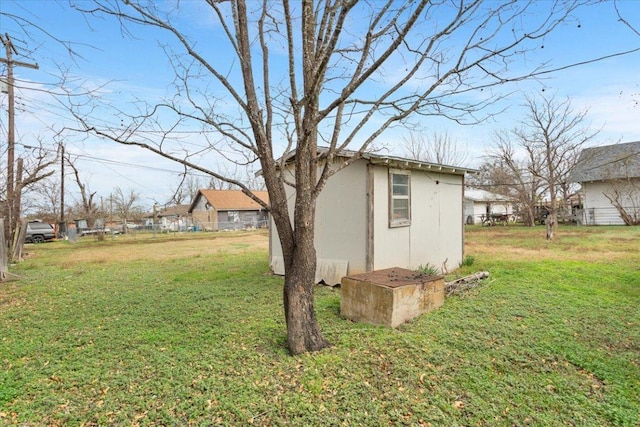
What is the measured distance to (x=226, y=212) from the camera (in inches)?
1316

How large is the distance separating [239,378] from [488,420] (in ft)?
6.21

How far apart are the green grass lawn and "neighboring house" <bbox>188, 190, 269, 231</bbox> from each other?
26.1 m

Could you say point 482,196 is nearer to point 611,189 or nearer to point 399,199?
point 611,189

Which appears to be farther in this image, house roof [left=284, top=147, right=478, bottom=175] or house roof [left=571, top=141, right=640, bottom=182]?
house roof [left=571, top=141, right=640, bottom=182]

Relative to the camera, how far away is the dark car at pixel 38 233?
21.4 metres

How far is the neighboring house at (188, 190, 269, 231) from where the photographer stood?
3172 centimetres

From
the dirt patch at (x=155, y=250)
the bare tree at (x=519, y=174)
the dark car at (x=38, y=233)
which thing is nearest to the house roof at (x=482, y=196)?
the bare tree at (x=519, y=174)

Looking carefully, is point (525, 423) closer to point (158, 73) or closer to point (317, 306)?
point (317, 306)

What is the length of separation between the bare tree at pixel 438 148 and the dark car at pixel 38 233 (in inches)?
976

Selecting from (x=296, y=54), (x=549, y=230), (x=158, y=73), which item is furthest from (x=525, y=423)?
(x=549, y=230)

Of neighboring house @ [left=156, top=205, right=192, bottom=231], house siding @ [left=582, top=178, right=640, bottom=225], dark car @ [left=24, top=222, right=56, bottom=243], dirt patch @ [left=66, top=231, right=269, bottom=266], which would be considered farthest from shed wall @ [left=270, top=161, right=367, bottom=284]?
neighboring house @ [left=156, top=205, right=192, bottom=231]

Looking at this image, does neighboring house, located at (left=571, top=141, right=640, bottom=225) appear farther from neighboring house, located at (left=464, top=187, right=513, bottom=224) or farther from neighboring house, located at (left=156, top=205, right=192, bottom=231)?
neighboring house, located at (left=156, top=205, right=192, bottom=231)

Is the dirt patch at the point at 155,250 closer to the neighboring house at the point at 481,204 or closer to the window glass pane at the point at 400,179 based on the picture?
the window glass pane at the point at 400,179

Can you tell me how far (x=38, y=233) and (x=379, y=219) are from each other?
24.2 meters
